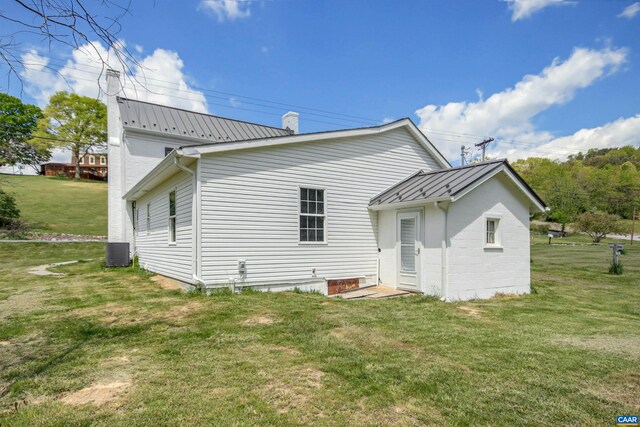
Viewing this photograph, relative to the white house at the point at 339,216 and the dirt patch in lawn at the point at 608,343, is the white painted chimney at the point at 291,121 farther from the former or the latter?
the dirt patch in lawn at the point at 608,343

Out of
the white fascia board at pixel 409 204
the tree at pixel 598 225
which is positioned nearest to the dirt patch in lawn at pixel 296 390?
the white fascia board at pixel 409 204

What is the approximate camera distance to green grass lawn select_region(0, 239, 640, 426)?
2.91m

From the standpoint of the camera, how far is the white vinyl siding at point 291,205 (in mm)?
7963

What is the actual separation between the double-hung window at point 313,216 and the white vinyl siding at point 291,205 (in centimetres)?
15

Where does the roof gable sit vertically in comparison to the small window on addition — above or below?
above

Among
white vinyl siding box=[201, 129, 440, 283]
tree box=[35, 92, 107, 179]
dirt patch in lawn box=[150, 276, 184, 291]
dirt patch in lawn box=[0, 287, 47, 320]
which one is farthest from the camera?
tree box=[35, 92, 107, 179]

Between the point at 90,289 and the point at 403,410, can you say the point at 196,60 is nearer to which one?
the point at 403,410

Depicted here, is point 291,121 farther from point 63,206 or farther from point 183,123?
point 63,206

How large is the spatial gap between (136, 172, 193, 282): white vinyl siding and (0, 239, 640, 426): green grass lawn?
156 centimetres

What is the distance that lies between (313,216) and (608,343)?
6.34m

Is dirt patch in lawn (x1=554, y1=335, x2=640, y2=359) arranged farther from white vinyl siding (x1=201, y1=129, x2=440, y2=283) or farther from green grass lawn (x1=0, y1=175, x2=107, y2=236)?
green grass lawn (x1=0, y1=175, x2=107, y2=236)

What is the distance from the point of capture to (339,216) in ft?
32.0

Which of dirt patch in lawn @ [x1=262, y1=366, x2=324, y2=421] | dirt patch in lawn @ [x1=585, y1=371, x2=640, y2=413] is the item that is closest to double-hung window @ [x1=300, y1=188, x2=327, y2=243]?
dirt patch in lawn @ [x1=262, y1=366, x2=324, y2=421]

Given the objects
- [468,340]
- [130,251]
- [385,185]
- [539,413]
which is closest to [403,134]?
[385,185]
